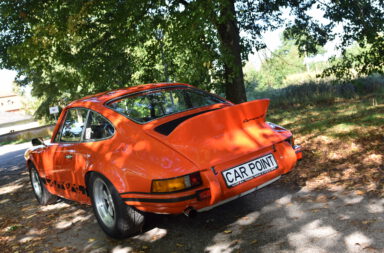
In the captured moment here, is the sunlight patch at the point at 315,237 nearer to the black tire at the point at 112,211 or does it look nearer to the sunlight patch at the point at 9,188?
the black tire at the point at 112,211

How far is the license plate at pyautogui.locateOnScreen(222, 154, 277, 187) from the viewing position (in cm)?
349

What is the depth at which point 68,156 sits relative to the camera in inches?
180

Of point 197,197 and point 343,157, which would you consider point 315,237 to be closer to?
point 197,197

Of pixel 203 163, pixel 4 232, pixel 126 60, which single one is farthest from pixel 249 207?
pixel 126 60

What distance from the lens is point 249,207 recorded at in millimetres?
4387

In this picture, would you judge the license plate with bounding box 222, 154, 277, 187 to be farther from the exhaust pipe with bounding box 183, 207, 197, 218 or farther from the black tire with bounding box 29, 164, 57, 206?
the black tire with bounding box 29, 164, 57, 206

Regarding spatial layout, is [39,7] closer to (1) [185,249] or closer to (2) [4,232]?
(2) [4,232]

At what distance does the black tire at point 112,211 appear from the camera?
367 cm

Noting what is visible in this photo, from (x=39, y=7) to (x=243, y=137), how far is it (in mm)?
7740

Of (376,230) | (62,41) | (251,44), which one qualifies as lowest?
(376,230)

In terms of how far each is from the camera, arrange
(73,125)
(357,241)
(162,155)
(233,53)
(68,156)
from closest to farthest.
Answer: (357,241) < (162,155) < (68,156) < (73,125) < (233,53)

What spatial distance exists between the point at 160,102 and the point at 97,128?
0.81m

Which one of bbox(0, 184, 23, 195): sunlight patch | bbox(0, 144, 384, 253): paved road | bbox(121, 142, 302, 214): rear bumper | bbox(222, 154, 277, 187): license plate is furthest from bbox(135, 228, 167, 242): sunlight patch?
bbox(0, 184, 23, 195): sunlight patch

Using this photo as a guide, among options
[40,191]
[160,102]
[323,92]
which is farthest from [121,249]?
[323,92]
